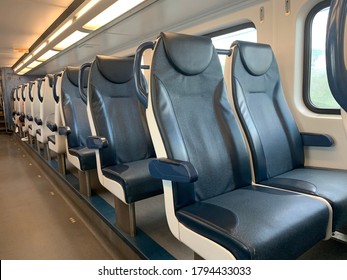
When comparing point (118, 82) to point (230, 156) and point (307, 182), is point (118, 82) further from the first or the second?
point (307, 182)

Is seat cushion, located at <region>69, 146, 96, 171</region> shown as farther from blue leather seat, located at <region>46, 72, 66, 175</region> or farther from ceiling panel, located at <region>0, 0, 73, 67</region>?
ceiling panel, located at <region>0, 0, 73, 67</region>

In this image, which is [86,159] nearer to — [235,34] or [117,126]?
[117,126]

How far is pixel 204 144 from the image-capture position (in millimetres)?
1457

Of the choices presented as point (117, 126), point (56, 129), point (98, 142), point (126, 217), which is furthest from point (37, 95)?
point (126, 217)

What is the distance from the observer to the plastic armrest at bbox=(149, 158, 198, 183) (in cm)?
114

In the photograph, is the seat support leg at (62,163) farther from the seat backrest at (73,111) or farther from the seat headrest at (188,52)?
the seat headrest at (188,52)

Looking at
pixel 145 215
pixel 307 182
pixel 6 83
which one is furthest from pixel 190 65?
pixel 6 83

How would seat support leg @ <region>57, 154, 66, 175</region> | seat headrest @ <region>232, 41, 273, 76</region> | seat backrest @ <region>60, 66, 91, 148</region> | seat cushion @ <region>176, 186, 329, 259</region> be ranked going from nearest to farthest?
seat cushion @ <region>176, 186, 329, 259</region>
seat headrest @ <region>232, 41, 273, 76</region>
seat backrest @ <region>60, 66, 91, 148</region>
seat support leg @ <region>57, 154, 66, 175</region>

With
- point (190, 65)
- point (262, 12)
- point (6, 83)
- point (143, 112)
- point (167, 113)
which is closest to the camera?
point (167, 113)

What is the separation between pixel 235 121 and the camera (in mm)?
1606

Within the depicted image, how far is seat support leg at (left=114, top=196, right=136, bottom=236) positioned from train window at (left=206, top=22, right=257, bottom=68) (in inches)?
57.3

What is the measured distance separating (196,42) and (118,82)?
99 cm

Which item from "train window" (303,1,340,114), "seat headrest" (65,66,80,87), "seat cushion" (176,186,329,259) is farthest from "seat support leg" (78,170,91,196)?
"train window" (303,1,340,114)

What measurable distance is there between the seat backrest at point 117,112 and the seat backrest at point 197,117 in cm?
88
